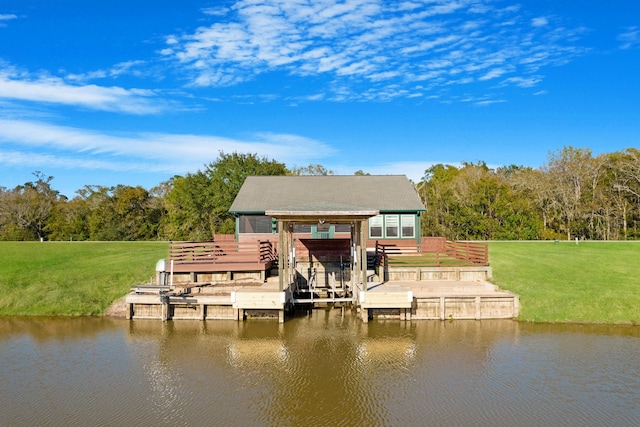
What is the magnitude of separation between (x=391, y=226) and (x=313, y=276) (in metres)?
10.6

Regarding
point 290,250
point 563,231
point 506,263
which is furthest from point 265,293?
point 563,231

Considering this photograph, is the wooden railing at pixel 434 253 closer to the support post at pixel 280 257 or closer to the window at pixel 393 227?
the window at pixel 393 227

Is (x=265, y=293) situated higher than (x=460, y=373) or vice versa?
(x=265, y=293)

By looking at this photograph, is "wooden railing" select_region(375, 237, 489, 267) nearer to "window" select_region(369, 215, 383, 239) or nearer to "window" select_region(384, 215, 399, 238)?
"window" select_region(384, 215, 399, 238)

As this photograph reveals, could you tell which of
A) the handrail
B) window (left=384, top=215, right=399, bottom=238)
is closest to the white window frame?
window (left=384, top=215, right=399, bottom=238)

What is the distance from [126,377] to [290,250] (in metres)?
10.2

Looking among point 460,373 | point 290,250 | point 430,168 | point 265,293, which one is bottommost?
point 460,373

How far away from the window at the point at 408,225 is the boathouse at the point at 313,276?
0.40 meters

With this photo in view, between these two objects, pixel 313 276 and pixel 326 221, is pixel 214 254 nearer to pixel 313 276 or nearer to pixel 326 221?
pixel 313 276

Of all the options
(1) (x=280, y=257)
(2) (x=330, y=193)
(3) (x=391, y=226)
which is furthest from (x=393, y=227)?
(1) (x=280, y=257)

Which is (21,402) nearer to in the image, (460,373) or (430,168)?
(460,373)

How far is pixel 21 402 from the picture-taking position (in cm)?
1013

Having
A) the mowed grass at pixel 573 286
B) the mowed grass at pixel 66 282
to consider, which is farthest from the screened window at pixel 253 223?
the mowed grass at pixel 573 286

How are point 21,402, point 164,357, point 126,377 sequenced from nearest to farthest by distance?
1. point 21,402
2. point 126,377
3. point 164,357
